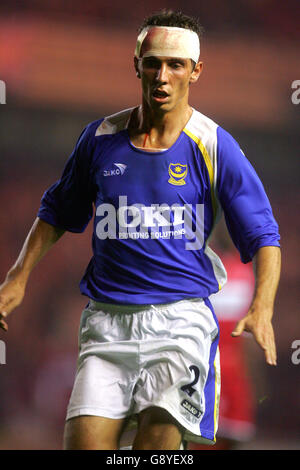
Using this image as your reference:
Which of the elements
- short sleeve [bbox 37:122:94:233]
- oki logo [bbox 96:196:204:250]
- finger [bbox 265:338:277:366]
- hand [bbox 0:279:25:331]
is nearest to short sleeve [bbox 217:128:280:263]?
oki logo [bbox 96:196:204:250]

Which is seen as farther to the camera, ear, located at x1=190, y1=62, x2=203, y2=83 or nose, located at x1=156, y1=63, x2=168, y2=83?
ear, located at x1=190, y1=62, x2=203, y2=83

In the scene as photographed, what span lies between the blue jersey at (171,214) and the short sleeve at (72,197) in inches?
4.7

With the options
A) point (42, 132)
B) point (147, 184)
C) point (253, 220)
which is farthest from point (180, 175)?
point (42, 132)

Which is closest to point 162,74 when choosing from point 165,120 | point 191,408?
point 165,120

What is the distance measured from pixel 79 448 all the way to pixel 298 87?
130 inches

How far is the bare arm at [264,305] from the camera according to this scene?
2.50 metres

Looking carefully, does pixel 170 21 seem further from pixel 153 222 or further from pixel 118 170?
pixel 153 222

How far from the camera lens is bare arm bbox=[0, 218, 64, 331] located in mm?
2885

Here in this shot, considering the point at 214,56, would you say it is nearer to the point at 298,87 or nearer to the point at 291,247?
the point at 298,87

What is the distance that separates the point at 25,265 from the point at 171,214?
57 cm

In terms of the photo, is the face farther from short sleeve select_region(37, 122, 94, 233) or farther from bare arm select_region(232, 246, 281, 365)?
bare arm select_region(232, 246, 281, 365)

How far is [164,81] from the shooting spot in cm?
274

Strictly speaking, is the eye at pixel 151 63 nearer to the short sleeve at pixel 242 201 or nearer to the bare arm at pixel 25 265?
the short sleeve at pixel 242 201
